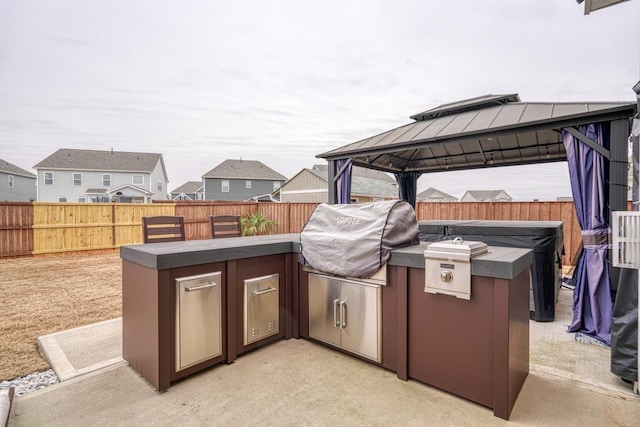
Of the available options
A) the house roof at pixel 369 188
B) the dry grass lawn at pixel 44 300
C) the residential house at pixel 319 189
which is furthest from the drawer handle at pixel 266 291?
the residential house at pixel 319 189

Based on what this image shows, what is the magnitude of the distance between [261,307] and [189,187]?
101 ft

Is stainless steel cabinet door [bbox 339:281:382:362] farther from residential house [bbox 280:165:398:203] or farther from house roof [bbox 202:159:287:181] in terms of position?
house roof [bbox 202:159:287:181]

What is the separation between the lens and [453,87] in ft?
26.4

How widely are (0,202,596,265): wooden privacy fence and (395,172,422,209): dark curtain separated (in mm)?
1368

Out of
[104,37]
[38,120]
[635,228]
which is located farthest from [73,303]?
[38,120]

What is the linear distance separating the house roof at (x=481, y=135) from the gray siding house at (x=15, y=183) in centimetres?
2329

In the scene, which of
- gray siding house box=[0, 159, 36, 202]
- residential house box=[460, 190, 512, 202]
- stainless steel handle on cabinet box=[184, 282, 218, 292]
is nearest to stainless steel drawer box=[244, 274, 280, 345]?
stainless steel handle on cabinet box=[184, 282, 218, 292]

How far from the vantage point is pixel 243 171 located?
920 inches

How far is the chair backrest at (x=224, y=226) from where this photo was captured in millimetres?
3984

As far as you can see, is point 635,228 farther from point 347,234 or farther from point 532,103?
point 532,103

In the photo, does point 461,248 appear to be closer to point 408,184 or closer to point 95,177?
point 408,184

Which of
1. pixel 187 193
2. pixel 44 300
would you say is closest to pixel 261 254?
pixel 44 300

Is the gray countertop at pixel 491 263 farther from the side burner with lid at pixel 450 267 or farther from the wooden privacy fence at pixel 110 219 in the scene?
the wooden privacy fence at pixel 110 219

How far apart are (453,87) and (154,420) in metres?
8.95
